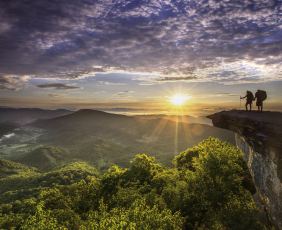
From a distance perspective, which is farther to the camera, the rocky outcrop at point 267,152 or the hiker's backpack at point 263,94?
the hiker's backpack at point 263,94

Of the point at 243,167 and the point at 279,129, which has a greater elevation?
the point at 279,129

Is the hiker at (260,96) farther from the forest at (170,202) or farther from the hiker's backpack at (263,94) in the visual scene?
the forest at (170,202)

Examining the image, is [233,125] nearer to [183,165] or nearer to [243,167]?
[243,167]

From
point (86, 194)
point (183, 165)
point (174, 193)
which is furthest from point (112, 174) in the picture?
A: point (174, 193)

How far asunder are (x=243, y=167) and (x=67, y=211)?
40.5m

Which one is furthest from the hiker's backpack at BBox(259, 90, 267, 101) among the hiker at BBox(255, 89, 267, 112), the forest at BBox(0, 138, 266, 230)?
the forest at BBox(0, 138, 266, 230)

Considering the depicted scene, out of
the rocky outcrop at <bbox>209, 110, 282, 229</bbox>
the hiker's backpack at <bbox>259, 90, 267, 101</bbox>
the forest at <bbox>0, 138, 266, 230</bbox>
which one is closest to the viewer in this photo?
the rocky outcrop at <bbox>209, 110, 282, 229</bbox>

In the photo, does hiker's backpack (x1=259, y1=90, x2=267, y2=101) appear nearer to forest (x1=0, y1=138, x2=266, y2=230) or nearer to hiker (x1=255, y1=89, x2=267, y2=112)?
hiker (x1=255, y1=89, x2=267, y2=112)

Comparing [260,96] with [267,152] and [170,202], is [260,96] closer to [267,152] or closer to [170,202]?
[267,152]

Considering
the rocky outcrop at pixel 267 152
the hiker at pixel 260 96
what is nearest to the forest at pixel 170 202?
the rocky outcrop at pixel 267 152

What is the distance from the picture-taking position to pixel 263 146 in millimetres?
37062

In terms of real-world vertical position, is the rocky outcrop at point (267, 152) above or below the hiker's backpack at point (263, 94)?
below

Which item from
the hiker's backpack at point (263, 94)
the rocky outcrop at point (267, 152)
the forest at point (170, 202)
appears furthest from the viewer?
the forest at point (170, 202)

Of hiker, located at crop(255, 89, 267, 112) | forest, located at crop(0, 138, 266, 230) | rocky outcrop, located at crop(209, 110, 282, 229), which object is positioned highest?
hiker, located at crop(255, 89, 267, 112)
